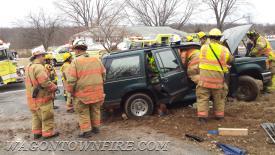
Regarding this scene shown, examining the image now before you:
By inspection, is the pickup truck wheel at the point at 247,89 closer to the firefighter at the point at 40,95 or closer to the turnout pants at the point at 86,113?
the turnout pants at the point at 86,113

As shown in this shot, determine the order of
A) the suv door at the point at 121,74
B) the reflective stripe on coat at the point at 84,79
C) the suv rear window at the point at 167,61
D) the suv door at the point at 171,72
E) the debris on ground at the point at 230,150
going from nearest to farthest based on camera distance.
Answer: the debris on ground at the point at 230,150
the reflective stripe on coat at the point at 84,79
the suv door at the point at 121,74
the suv door at the point at 171,72
the suv rear window at the point at 167,61

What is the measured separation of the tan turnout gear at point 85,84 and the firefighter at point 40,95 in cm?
46

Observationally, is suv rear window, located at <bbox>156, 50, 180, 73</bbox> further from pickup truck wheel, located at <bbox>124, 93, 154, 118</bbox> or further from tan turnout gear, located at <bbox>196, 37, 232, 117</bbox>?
tan turnout gear, located at <bbox>196, 37, 232, 117</bbox>

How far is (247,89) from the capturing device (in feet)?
24.4

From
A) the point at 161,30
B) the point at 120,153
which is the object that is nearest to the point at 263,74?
the point at 120,153

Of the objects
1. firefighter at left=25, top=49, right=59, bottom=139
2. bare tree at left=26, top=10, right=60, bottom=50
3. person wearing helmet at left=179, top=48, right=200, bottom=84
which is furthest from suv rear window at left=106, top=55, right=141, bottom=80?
bare tree at left=26, top=10, right=60, bottom=50

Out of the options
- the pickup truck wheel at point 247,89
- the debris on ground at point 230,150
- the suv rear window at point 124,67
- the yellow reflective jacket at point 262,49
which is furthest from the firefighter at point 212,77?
the yellow reflective jacket at point 262,49

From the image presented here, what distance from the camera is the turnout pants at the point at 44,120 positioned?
5.53m

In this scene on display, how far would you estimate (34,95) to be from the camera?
543 cm

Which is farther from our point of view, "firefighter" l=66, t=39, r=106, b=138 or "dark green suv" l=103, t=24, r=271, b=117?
"dark green suv" l=103, t=24, r=271, b=117

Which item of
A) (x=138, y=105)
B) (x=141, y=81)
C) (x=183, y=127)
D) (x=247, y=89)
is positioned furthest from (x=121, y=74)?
(x=247, y=89)

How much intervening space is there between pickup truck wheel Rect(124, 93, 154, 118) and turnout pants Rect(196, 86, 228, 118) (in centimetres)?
118

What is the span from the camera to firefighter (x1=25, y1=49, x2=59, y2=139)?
17.8 ft

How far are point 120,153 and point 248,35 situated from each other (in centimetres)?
578
